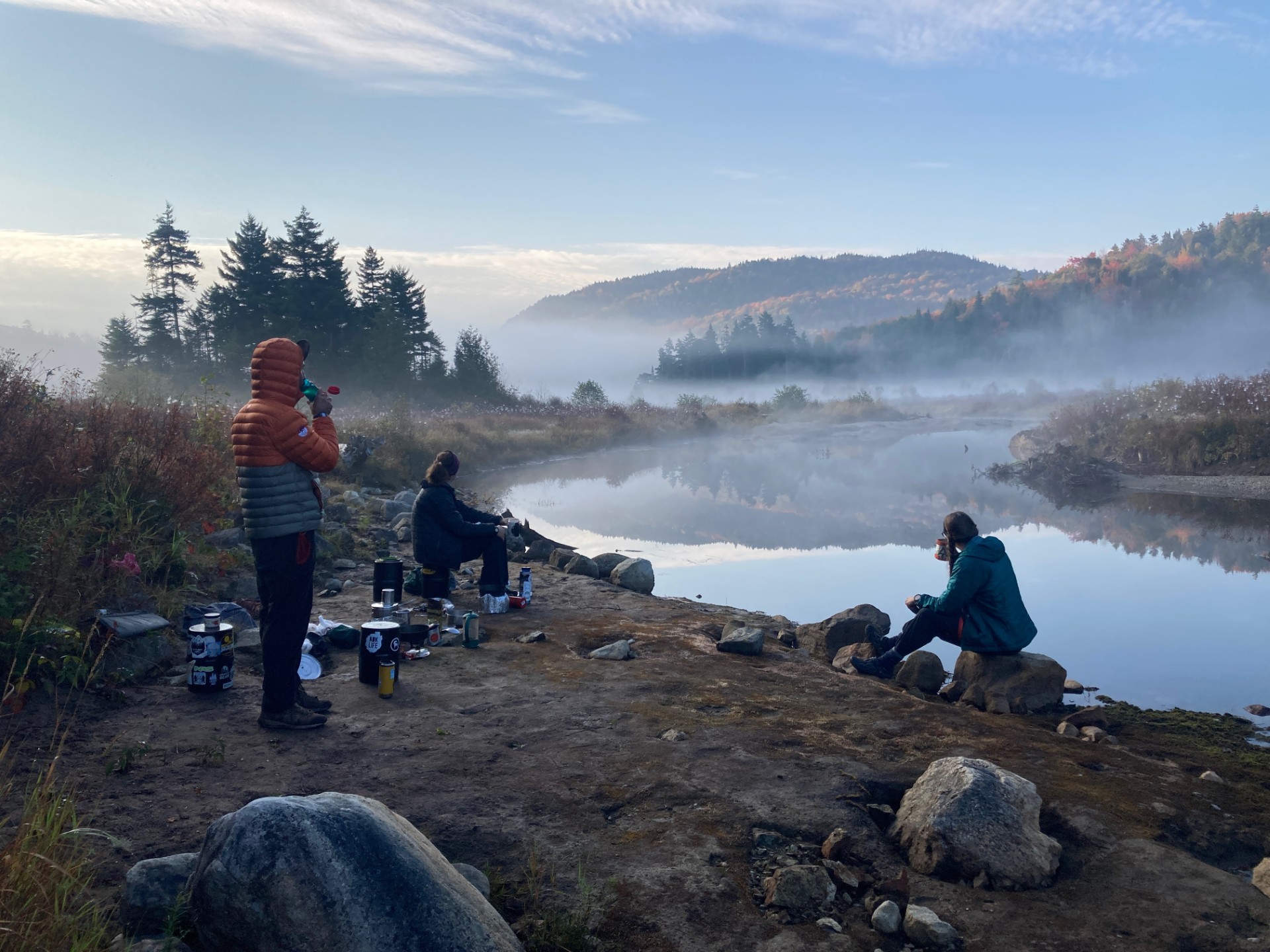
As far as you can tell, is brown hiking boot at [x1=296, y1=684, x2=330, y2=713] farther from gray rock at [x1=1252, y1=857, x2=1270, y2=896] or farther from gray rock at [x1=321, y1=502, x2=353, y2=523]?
gray rock at [x1=321, y1=502, x2=353, y2=523]

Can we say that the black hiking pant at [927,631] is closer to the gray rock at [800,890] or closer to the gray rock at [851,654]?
the gray rock at [851,654]

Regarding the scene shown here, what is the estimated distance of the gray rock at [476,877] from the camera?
344cm

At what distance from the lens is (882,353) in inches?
3465

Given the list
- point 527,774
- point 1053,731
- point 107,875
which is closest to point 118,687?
point 107,875

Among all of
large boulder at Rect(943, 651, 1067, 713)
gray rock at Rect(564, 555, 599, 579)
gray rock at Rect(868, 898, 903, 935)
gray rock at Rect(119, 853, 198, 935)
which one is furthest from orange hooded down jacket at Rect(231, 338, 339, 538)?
gray rock at Rect(564, 555, 599, 579)

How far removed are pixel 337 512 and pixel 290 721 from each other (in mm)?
8254

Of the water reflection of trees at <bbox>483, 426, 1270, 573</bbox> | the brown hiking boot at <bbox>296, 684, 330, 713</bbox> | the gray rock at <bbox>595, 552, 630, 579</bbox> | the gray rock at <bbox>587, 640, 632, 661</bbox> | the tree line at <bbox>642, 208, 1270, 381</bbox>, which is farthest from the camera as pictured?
the tree line at <bbox>642, 208, 1270, 381</bbox>

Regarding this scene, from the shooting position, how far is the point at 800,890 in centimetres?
366

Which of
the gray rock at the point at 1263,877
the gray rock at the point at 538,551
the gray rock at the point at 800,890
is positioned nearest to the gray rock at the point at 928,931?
the gray rock at the point at 800,890

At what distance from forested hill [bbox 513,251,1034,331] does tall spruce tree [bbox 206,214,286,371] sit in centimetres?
12390

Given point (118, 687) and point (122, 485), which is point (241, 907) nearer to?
point (118, 687)

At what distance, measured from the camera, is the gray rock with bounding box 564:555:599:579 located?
11125mm

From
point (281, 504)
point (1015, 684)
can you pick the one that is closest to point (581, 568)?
point (1015, 684)

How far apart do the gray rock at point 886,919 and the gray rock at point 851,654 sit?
13.0 ft
